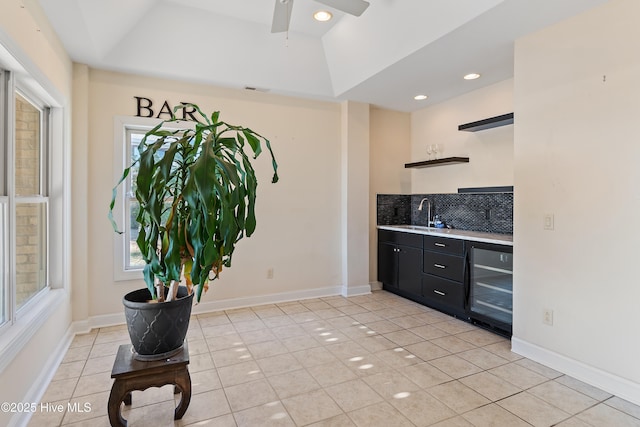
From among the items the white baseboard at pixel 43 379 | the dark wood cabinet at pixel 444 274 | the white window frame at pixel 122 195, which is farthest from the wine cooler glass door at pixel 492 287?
the white baseboard at pixel 43 379

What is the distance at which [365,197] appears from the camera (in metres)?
4.64

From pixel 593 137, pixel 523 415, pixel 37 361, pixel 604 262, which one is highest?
pixel 593 137

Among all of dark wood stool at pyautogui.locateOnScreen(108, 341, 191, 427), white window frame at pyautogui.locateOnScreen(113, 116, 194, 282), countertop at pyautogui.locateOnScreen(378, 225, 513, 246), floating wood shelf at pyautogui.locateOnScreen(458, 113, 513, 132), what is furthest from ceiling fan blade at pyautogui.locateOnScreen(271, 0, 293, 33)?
countertop at pyautogui.locateOnScreen(378, 225, 513, 246)

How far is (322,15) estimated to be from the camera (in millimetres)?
3277

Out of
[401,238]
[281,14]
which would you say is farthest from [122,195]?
[401,238]

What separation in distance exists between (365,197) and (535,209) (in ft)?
7.26

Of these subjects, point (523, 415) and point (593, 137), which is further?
point (593, 137)

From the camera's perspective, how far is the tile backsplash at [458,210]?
3.74 metres

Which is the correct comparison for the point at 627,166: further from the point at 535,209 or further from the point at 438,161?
the point at 438,161

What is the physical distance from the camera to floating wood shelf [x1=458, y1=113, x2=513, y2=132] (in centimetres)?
334

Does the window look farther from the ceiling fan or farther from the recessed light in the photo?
the recessed light

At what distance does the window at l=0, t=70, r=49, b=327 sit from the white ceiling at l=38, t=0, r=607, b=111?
72 centimetres

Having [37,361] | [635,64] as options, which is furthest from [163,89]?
[635,64]

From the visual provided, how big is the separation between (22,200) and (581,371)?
398cm
